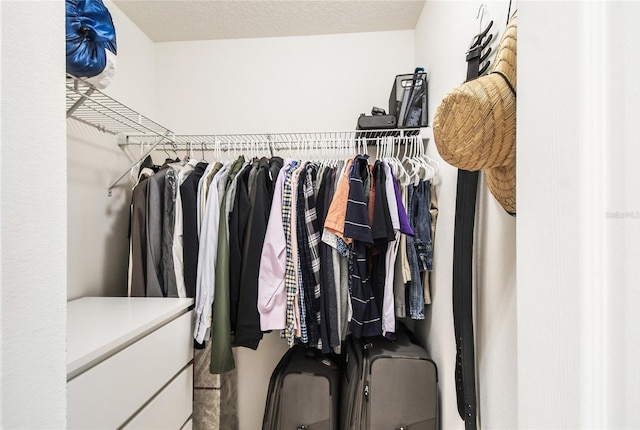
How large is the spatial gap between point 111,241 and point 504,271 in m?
1.74

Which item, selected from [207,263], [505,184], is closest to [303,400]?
[207,263]

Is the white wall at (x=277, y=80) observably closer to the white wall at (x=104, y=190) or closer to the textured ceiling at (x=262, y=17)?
the textured ceiling at (x=262, y=17)

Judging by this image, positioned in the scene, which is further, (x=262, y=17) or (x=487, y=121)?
(x=262, y=17)

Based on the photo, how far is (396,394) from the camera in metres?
1.30

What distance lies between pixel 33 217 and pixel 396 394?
1.39 m

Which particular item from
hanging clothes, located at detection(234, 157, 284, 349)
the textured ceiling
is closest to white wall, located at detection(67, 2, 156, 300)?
the textured ceiling

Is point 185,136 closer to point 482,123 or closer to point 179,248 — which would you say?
point 179,248

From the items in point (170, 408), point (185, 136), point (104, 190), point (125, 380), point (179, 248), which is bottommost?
point (170, 408)

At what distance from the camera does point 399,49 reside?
1.83 meters

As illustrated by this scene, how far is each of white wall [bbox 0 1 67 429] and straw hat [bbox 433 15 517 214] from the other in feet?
2.34
